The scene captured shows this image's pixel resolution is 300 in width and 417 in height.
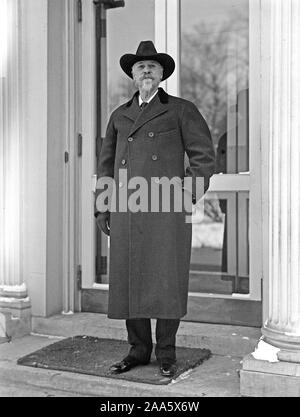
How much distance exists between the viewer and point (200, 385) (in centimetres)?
319

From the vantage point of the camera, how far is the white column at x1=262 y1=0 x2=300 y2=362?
2969 mm

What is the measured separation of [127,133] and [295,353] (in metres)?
1.39

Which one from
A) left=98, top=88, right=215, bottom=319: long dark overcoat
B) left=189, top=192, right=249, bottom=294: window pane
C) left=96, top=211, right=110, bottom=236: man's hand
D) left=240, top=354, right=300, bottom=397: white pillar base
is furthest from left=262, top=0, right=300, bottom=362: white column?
left=189, top=192, right=249, bottom=294: window pane

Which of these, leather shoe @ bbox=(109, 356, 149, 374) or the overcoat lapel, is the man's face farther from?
leather shoe @ bbox=(109, 356, 149, 374)

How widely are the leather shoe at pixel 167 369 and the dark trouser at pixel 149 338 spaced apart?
0.08 feet

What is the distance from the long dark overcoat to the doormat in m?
0.32

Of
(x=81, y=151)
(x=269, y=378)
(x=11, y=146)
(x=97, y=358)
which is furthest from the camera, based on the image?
(x=81, y=151)

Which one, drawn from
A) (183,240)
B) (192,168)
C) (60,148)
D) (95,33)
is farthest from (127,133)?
(95,33)

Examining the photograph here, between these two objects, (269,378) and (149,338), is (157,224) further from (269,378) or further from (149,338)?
(269,378)

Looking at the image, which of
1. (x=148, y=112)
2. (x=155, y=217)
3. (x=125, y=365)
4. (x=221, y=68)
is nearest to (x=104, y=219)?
(x=155, y=217)

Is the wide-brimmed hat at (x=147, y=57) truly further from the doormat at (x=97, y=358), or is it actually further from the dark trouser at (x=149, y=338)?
the doormat at (x=97, y=358)

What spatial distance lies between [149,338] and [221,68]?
3.72 m

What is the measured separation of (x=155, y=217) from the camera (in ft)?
10.6

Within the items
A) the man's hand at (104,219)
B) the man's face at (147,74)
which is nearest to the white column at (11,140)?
the man's hand at (104,219)
